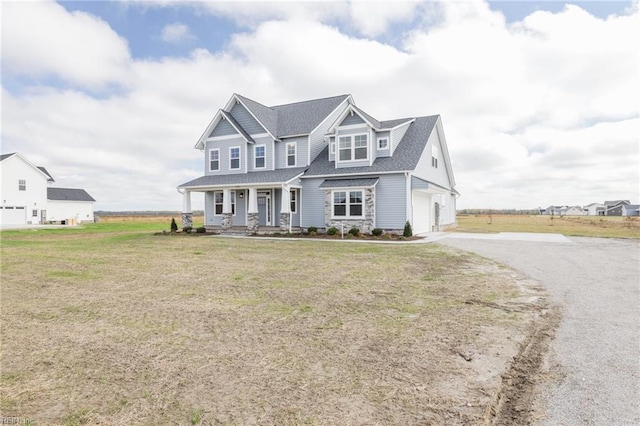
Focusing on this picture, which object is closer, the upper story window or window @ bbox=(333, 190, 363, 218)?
window @ bbox=(333, 190, 363, 218)

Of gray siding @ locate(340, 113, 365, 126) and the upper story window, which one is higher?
gray siding @ locate(340, 113, 365, 126)

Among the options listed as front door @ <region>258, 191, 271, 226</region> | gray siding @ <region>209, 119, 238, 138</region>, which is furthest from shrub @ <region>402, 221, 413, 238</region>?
gray siding @ <region>209, 119, 238, 138</region>

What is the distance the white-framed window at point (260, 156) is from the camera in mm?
24719

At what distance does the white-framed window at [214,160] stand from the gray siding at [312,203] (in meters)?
7.52

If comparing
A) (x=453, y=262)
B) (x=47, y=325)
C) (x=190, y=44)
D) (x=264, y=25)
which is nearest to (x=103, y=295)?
(x=47, y=325)

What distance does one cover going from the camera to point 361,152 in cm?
2139

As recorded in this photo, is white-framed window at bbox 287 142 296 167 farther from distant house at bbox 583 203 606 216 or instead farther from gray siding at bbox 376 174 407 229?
distant house at bbox 583 203 606 216

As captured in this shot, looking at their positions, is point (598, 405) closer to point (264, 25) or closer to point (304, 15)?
point (304, 15)

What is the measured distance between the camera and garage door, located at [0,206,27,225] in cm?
3922

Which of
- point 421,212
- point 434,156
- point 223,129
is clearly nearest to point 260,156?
point 223,129

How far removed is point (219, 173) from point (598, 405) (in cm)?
2535

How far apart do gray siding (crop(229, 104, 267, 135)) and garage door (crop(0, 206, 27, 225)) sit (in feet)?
107

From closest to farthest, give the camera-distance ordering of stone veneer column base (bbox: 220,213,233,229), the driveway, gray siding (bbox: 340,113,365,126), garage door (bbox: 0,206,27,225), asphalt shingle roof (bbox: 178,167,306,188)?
1. the driveway
2. gray siding (bbox: 340,113,365,126)
3. asphalt shingle roof (bbox: 178,167,306,188)
4. stone veneer column base (bbox: 220,213,233,229)
5. garage door (bbox: 0,206,27,225)

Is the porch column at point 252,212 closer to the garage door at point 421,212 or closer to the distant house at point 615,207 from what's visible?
the garage door at point 421,212
